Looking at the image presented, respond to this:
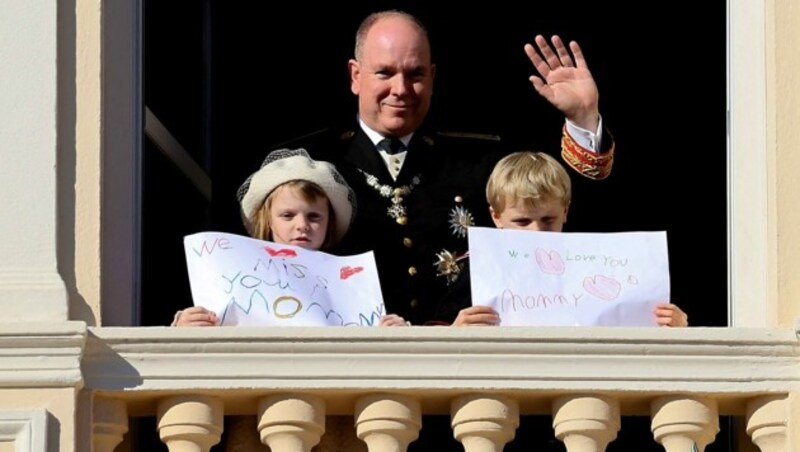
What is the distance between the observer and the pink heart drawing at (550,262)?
8.21 m

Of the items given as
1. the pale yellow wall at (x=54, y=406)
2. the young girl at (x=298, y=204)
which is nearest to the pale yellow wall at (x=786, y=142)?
the young girl at (x=298, y=204)

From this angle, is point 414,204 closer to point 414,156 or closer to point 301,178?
point 414,156

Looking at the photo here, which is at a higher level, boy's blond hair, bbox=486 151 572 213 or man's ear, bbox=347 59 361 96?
man's ear, bbox=347 59 361 96

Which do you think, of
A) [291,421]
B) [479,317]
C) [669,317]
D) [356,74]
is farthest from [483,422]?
[356,74]

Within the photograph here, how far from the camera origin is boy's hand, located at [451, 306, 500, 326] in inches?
320

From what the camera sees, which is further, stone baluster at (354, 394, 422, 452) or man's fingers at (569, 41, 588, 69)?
man's fingers at (569, 41, 588, 69)

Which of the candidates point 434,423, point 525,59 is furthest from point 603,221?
point 434,423

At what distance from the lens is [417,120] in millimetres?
9102

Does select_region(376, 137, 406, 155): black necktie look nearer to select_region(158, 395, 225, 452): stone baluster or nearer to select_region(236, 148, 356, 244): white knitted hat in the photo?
select_region(236, 148, 356, 244): white knitted hat

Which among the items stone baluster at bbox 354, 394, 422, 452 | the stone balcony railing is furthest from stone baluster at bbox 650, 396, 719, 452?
stone baluster at bbox 354, 394, 422, 452

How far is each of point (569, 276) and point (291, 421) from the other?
0.82 m

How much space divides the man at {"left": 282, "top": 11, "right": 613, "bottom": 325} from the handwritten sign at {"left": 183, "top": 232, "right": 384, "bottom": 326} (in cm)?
50

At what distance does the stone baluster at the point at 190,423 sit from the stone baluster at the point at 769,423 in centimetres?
131

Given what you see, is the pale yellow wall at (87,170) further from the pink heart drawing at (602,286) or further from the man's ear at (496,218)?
the pink heart drawing at (602,286)
